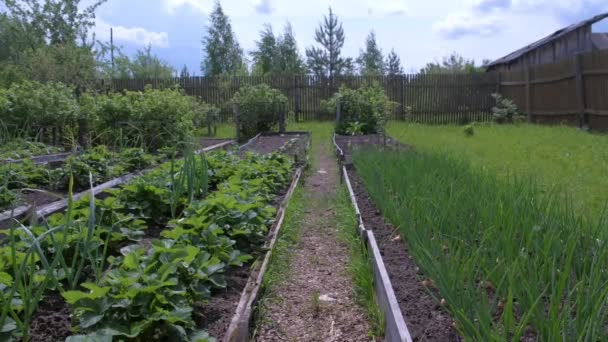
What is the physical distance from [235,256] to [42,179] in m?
2.75

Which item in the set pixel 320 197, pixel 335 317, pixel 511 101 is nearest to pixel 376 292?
pixel 335 317

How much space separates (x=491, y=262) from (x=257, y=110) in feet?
31.9

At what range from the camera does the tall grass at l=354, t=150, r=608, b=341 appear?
1342 mm

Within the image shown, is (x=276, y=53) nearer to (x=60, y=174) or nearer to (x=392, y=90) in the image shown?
(x=392, y=90)

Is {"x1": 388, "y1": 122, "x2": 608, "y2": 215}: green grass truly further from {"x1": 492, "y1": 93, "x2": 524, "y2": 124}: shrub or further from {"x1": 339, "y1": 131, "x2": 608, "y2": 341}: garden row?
{"x1": 492, "y1": 93, "x2": 524, "y2": 124}: shrub

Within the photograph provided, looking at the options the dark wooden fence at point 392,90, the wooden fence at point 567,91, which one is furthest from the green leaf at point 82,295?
the dark wooden fence at point 392,90

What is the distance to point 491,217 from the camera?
7.32ft

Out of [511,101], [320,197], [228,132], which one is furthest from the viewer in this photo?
[511,101]

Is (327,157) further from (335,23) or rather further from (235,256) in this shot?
(335,23)

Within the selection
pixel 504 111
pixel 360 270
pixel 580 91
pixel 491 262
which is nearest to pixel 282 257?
pixel 360 270

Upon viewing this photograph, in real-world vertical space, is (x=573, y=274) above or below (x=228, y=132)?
below

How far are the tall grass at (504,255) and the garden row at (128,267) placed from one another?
805mm

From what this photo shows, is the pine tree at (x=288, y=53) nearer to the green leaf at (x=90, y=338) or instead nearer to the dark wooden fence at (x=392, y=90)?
the dark wooden fence at (x=392, y=90)

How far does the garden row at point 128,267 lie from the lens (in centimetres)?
159
